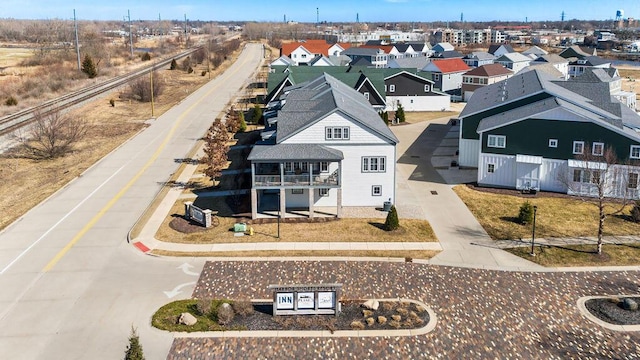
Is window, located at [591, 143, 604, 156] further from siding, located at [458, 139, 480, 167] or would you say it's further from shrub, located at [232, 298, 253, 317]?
shrub, located at [232, 298, 253, 317]

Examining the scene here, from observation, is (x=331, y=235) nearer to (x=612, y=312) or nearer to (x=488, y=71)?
(x=612, y=312)

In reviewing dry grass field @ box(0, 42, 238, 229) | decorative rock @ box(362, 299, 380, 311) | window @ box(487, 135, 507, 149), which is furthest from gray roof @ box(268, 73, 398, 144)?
dry grass field @ box(0, 42, 238, 229)

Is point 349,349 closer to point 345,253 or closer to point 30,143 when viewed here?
point 345,253

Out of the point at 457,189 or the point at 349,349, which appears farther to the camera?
the point at 457,189

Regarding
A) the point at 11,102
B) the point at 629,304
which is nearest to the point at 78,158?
the point at 11,102

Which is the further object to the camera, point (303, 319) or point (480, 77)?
point (480, 77)

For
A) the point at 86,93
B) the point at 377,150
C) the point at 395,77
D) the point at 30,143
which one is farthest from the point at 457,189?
the point at 86,93
